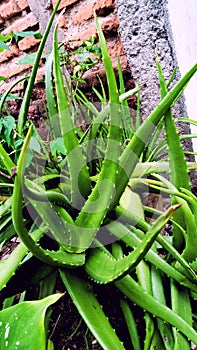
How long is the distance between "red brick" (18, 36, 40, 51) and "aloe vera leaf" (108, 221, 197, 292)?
3.38 ft

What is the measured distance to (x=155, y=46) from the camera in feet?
3.34

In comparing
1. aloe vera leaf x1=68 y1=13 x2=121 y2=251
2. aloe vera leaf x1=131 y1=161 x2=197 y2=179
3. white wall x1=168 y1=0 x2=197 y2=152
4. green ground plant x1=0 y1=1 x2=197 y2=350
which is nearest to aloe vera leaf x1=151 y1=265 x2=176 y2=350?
green ground plant x1=0 y1=1 x2=197 y2=350

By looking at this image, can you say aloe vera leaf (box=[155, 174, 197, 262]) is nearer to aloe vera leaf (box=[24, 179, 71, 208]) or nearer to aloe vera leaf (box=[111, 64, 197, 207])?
aloe vera leaf (box=[111, 64, 197, 207])

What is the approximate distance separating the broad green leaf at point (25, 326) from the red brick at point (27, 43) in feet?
3.88

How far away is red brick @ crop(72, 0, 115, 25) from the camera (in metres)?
1.15

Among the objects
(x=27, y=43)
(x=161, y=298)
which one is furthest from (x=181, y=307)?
(x=27, y=43)

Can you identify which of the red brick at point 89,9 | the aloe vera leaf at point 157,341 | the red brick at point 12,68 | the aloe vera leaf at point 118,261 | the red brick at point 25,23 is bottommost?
the aloe vera leaf at point 157,341

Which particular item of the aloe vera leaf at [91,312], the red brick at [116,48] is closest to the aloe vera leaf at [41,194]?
the aloe vera leaf at [91,312]

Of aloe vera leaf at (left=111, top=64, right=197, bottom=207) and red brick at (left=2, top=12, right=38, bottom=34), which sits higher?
red brick at (left=2, top=12, right=38, bottom=34)

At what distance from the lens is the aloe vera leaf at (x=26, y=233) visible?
0.34 metres

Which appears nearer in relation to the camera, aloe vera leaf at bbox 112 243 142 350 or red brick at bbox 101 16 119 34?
aloe vera leaf at bbox 112 243 142 350

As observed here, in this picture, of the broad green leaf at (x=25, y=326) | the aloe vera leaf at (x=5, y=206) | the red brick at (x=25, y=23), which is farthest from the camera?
the red brick at (x=25, y=23)

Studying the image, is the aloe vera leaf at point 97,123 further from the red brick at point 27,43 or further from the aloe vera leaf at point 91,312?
the red brick at point 27,43

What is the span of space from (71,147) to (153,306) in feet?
0.77
